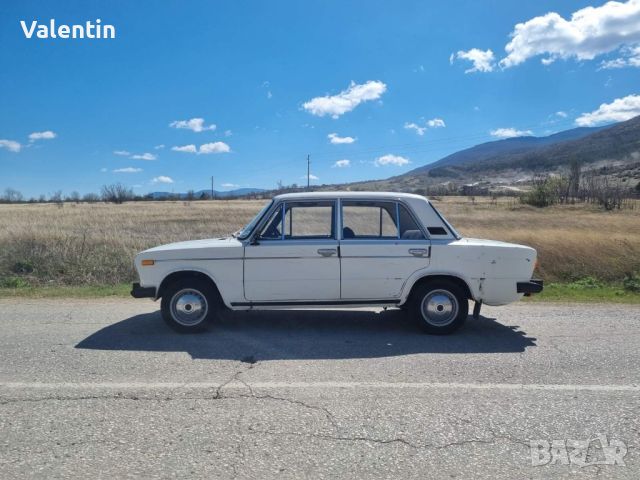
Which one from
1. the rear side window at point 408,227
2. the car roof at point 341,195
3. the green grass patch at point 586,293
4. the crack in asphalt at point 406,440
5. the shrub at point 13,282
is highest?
the car roof at point 341,195

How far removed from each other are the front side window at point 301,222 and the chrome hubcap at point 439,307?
1.45m

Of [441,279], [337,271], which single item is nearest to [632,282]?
[441,279]

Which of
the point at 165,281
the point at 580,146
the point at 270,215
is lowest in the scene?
the point at 165,281

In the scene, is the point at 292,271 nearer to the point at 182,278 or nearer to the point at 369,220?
the point at 369,220

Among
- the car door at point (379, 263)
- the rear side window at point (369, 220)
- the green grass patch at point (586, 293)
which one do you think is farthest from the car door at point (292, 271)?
the green grass patch at point (586, 293)

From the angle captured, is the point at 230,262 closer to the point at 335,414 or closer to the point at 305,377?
the point at 305,377

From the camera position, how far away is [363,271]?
601 centimetres

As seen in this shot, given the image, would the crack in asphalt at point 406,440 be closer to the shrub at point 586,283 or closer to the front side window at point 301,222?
the front side window at point 301,222

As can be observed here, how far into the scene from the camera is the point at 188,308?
607 centimetres

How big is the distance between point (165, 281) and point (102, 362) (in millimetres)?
1372

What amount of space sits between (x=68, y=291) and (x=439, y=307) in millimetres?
7227

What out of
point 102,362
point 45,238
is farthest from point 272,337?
point 45,238

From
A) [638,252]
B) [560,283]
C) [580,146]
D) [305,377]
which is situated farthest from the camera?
[580,146]

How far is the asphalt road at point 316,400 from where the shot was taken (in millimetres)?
3139
